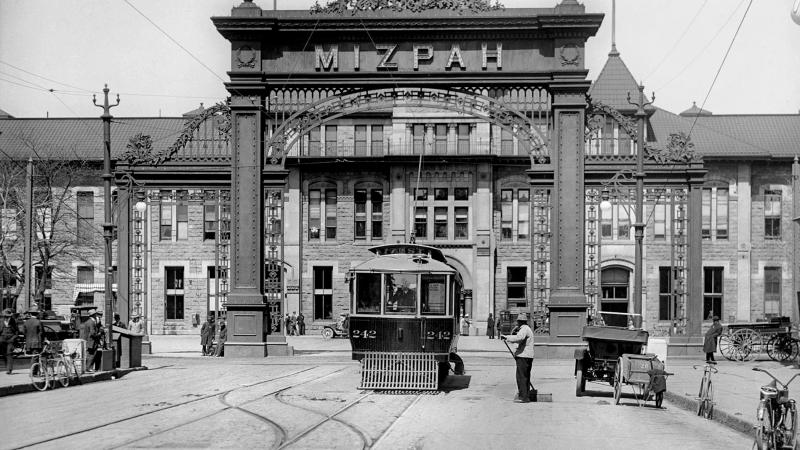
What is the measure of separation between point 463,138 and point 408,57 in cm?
2979

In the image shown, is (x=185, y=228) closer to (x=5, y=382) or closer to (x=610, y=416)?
(x=5, y=382)

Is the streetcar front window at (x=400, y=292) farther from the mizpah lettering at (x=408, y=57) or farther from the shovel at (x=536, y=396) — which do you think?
the mizpah lettering at (x=408, y=57)

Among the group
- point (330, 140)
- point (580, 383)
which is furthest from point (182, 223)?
point (580, 383)

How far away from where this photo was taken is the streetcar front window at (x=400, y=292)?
1948cm

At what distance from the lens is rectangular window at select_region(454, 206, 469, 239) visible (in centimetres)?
5688

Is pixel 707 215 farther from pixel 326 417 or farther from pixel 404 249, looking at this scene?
pixel 326 417

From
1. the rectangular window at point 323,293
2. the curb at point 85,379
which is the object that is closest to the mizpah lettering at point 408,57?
the curb at point 85,379

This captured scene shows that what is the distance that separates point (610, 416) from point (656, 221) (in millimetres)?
39452

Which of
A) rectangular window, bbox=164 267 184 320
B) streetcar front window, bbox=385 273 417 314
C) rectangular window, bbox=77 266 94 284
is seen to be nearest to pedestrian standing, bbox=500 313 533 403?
streetcar front window, bbox=385 273 417 314

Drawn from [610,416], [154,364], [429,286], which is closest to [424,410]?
[610,416]

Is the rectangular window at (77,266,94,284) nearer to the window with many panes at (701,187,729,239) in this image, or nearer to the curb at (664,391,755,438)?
the window with many panes at (701,187,729,239)

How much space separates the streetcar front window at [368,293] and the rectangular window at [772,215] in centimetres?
3948

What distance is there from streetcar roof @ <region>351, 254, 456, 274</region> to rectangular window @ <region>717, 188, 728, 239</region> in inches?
1453

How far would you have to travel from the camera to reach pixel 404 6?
87.8 feet
